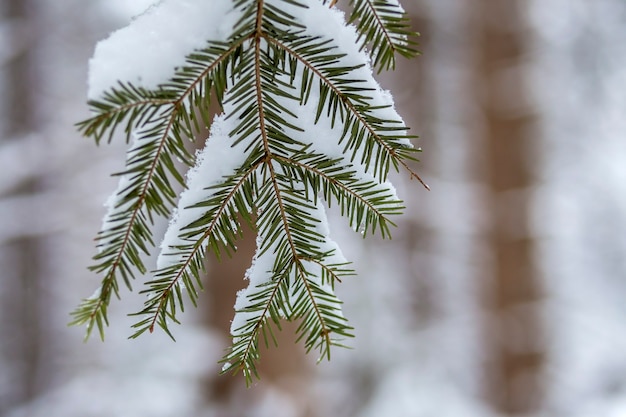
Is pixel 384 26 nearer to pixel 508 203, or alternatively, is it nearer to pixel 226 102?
pixel 226 102

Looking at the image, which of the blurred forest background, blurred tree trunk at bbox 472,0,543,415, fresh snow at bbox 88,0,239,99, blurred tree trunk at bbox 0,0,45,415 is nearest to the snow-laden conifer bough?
fresh snow at bbox 88,0,239,99

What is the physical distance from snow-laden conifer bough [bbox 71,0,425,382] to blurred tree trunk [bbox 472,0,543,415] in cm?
296

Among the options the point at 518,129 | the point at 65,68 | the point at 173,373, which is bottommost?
the point at 173,373

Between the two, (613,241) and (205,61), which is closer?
(205,61)

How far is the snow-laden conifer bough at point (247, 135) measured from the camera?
454mm

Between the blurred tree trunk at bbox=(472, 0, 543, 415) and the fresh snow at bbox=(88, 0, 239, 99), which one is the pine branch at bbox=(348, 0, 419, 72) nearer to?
the fresh snow at bbox=(88, 0, 239, 99)

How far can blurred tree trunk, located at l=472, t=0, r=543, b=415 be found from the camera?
10.6 ft

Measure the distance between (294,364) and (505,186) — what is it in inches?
73.3

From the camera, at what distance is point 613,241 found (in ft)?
15.6

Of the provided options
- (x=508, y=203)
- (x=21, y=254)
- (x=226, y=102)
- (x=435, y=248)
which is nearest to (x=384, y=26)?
(x=226, y=102)

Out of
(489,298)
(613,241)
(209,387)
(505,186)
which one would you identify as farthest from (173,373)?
(613,241)

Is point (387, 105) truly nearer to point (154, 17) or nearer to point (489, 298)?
point (154, 17)

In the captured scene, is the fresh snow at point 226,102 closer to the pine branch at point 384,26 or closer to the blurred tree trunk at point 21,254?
the pine branch at point 384,26

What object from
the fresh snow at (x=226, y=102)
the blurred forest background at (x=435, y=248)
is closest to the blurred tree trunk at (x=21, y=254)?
the blurred forest background at (x=435, y=248)
